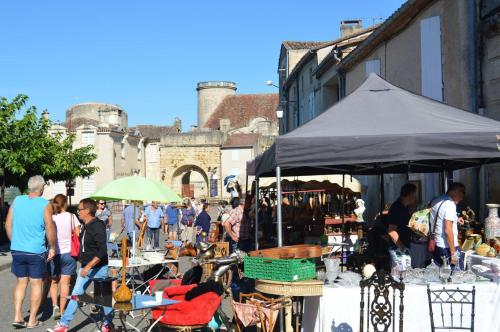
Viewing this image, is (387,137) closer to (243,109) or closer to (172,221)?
(172,221)

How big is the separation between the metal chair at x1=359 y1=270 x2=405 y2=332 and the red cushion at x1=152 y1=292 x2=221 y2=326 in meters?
1.52

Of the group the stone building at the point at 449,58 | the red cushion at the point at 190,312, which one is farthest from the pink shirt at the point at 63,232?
the stone building at the point at 449,58

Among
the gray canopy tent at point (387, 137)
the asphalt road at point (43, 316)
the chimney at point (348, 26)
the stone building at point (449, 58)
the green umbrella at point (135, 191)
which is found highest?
the chimney at point (348, 26)

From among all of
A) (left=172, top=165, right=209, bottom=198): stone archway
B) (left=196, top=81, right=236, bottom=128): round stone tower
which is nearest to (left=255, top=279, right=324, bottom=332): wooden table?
(left=172, top=165, right=209, bottom=198): stone archway

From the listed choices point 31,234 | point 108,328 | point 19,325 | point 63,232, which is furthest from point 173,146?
point 108,328

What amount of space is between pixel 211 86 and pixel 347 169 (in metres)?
64.2

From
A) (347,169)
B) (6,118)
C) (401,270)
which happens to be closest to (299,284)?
(401,270)

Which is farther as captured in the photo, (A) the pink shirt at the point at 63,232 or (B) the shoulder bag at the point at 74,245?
(B) the shoulder bag at the point at 74,245

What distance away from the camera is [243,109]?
2734 inches

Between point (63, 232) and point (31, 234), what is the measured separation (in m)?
0.91

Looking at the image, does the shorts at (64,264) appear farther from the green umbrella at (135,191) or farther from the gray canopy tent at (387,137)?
the gray canopy tent at (387,137)

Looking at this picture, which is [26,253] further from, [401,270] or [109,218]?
[109,218]

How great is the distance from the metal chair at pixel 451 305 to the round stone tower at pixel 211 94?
67746mm

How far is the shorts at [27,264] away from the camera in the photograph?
743 centimetres
